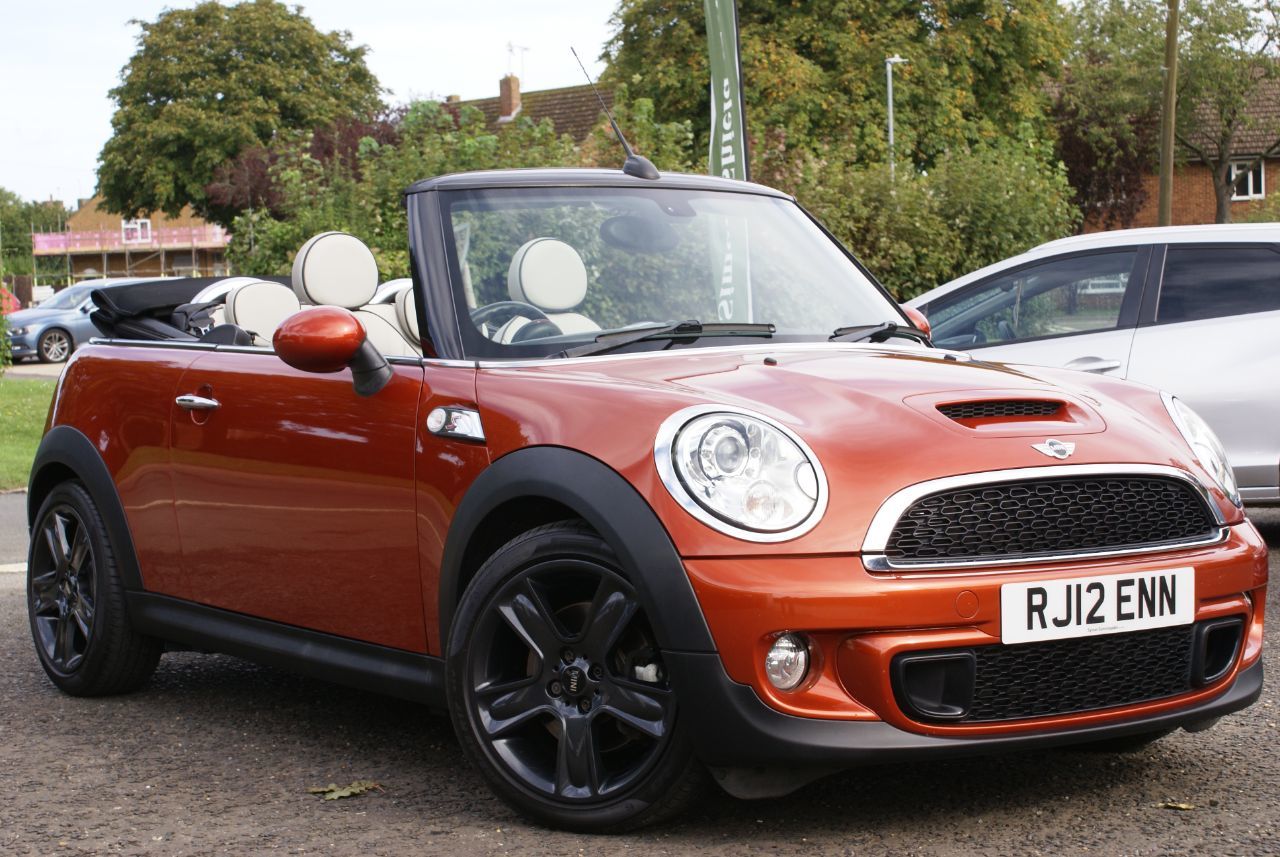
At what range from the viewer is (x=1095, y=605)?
3539 millimetres

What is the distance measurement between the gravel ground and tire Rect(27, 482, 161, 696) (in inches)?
10.2

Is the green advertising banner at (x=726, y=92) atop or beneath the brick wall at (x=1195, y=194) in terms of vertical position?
atop

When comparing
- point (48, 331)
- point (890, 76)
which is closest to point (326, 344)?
point (48, 331)

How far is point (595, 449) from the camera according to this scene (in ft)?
12.1

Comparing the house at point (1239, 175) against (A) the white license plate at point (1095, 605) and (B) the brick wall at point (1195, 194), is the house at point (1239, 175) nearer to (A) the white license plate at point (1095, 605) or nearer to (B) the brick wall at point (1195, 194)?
(B) the brick wall at point (1195, 194)

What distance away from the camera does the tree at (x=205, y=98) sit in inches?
2297

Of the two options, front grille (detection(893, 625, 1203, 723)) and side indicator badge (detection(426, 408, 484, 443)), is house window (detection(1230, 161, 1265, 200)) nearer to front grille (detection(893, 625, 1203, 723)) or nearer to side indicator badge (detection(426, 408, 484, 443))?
front grille (detection(893, 625, 1203, 723))

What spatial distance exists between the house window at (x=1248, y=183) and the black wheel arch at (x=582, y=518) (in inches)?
2364

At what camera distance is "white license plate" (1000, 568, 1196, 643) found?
11.4 ft

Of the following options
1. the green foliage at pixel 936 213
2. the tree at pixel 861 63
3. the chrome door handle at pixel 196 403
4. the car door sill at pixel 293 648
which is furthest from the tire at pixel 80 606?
the tree at pixel 861 63

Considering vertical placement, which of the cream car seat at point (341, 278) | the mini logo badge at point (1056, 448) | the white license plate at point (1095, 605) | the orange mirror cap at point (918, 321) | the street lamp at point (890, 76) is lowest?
the white license plate at point (1095, 605)

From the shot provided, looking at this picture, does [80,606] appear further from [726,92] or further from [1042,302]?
[726,92]

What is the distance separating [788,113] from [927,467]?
35.8 meters

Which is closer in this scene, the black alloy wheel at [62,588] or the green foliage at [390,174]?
the black alloy wheel at [62,588]
